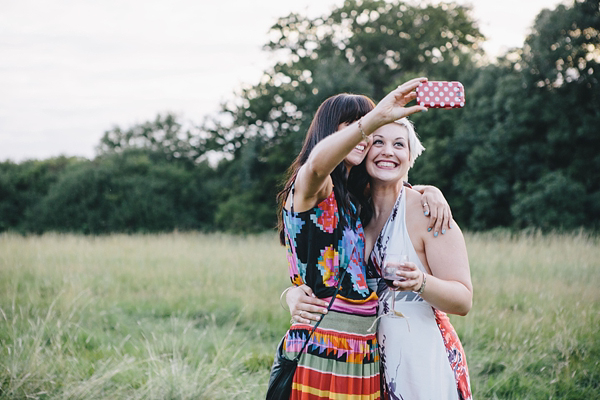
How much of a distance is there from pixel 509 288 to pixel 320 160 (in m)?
5.48

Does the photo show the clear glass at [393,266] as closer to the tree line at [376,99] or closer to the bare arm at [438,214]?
the bare arm at [438,214]

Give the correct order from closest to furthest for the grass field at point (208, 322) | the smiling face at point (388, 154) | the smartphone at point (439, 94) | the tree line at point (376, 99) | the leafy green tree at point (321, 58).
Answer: the smartphone at point (439, 94)
the smiling face at point (388, 154)
the grass field at point (208, 322)
the tree line at point (376, 99)
the leafy green tree at point (321, 58)

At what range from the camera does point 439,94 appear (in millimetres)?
2010

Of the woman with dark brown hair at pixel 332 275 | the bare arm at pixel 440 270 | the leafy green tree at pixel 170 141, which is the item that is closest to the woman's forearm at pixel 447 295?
the bare arm at pixel 440 270

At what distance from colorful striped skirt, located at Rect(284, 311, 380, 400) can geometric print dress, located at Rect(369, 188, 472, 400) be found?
0.10 metres

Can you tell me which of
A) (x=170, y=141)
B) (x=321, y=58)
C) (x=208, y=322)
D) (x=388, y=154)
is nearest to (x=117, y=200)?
(x=170, y=141)

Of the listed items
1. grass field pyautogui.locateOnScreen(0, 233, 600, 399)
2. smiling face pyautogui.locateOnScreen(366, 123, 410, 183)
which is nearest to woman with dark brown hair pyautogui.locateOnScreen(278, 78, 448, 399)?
smiling face pyautogui.locateOnScreen(366, 123, 410, 183)

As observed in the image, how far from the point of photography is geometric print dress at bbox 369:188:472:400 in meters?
2.19

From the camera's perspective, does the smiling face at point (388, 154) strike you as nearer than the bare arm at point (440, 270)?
No

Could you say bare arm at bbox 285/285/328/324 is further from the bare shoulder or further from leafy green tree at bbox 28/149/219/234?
leafy green tree at bbox 28/149/219/234

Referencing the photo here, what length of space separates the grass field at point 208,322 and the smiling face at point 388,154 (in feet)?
7.37

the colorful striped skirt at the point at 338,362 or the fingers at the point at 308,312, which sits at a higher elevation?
the fingers at the point at 308,312

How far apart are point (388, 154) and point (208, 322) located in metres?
4.33

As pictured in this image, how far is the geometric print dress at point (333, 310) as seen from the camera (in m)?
2.09
